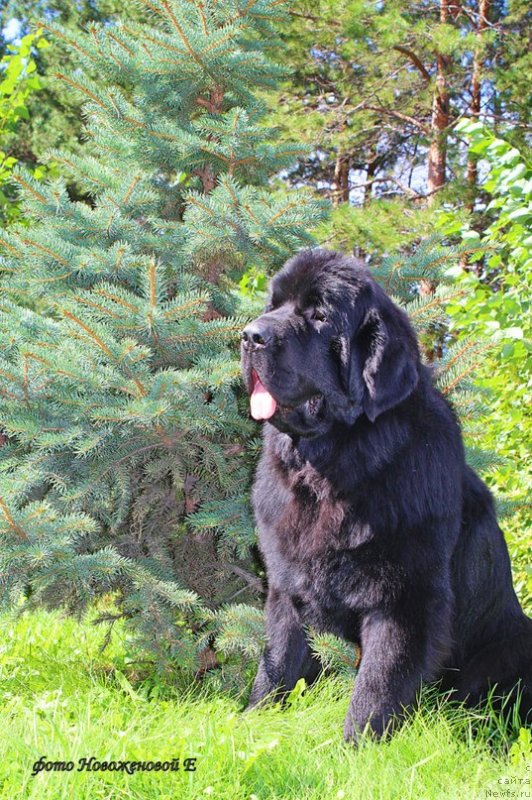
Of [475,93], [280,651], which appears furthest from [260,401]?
[475,93]

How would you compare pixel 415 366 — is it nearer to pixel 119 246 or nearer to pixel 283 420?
pixel 283 420

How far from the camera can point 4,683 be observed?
3.09 m

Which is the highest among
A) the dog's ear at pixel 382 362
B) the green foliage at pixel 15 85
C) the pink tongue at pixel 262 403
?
the green foliage at pixel 15 85

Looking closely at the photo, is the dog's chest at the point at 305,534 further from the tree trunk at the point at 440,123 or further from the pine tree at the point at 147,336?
the tree trunk at the point at 440,123

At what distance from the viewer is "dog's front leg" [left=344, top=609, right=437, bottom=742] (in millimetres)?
2367

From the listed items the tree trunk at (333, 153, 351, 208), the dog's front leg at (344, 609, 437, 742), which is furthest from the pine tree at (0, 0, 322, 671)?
the tree trunk at (333, 153, 351, 208)

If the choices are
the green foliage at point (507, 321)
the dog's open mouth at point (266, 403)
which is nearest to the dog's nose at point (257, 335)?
the dog's open mouth at point (266, 403)

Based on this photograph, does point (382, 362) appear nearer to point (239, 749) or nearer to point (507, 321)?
point (239, 749)

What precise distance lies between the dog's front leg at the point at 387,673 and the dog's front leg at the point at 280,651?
336 millimetres

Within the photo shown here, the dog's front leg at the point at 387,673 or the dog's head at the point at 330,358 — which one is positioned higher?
the dog's head at the point at 330,358

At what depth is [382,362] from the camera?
8.05ft

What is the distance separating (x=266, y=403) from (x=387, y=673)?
899 millimetres

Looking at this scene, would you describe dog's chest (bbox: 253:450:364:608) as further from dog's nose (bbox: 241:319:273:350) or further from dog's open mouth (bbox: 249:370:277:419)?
dog's nose (bbox: 241:319:273:350)

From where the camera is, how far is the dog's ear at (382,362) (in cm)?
244
